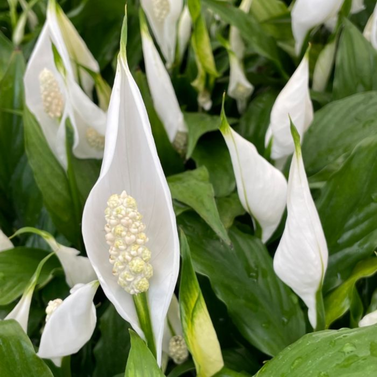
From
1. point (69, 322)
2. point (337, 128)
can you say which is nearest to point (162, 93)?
point (337, 128)

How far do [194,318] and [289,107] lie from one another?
0.24 meters

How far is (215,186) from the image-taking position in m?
0.68

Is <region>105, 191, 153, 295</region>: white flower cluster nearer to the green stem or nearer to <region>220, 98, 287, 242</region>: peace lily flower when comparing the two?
the green stem

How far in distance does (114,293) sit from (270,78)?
1.56 feet

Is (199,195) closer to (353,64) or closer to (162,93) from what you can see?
(162,93)

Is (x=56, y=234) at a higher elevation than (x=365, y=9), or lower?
lower

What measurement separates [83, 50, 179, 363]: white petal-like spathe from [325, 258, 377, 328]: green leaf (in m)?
0.19

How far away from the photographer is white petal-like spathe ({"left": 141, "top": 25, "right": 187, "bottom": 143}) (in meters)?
0.65

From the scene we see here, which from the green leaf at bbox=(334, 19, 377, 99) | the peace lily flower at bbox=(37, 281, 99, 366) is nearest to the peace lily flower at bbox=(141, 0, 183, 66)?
the green leaf at bbox=(334, 19, 377, 99)

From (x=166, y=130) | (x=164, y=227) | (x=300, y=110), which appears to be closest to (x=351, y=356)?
(x=164, y=227)

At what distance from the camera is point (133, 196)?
44 cm

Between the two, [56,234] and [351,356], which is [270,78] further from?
[351,356]

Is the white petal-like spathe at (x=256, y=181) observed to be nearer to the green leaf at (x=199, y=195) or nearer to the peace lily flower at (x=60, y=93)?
the green leaf at (x=199, y=195)

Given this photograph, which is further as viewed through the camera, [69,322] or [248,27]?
[248,27]
